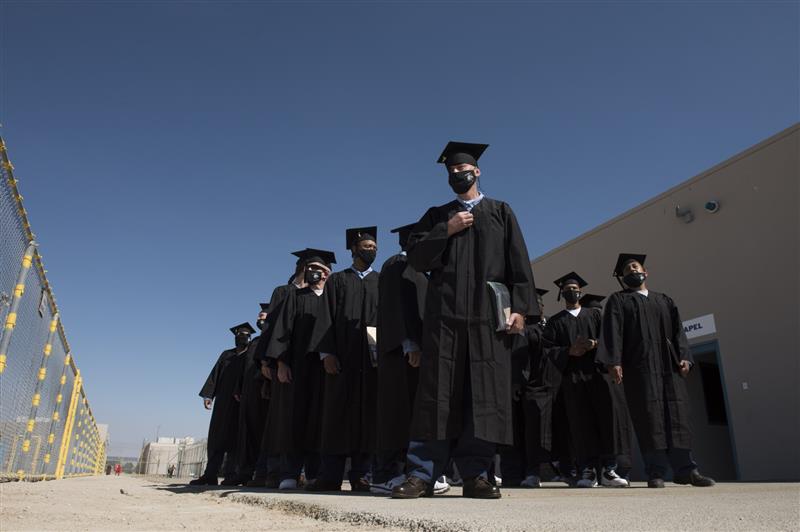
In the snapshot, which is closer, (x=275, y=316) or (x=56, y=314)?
(x=275, y=316)

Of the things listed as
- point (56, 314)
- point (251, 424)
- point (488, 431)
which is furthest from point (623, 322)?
point (56, 314)

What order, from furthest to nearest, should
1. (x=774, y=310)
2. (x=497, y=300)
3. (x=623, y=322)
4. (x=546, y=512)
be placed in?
(x=774, y=310) < (x=623, y=322) < (x=497, y=300) < (x=546, y=512)

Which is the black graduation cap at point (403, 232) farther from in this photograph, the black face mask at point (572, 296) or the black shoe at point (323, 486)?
the black face mask at point (572, 296)

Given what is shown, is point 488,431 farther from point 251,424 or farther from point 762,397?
point 762,397

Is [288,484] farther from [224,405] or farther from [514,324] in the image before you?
[224,405]

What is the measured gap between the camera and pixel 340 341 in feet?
17.2

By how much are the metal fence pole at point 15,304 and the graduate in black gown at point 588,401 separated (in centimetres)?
567

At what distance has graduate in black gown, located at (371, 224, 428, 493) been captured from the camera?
415 cm

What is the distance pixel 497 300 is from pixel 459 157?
3.62ft

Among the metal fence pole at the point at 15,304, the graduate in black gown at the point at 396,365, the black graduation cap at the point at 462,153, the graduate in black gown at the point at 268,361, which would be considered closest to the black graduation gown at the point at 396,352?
the graduate in black gown at the point at 396,365

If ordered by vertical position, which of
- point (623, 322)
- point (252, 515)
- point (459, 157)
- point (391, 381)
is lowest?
point (252, 515)

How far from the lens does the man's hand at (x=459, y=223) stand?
12.0ft

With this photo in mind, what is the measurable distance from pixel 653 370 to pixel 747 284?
554 centimetres

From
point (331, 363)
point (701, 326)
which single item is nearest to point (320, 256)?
point (331, 363)
